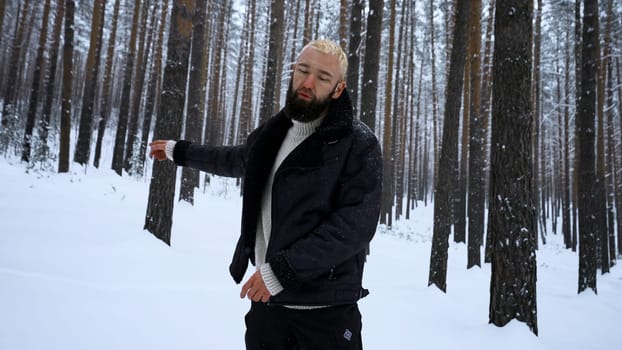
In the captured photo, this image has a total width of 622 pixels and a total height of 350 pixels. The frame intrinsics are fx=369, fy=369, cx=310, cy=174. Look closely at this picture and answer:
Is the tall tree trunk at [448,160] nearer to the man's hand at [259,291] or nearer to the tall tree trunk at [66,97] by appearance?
the man's hand at [259,291]

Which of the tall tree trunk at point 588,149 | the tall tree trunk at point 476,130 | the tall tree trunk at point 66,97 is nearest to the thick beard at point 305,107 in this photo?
the tall tree trunk at point 588,149

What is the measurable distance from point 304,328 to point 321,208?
51cm

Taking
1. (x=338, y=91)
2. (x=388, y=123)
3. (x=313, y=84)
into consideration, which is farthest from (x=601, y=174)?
(x=313, y=84)

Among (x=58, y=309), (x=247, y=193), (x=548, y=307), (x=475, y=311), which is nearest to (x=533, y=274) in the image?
(x=475, y=311)

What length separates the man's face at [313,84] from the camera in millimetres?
1661

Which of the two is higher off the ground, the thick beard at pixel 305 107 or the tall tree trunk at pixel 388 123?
the tall tree trunk at pixel 388 123

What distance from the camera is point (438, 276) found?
6.97 m

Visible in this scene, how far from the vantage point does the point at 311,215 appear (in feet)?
5.20

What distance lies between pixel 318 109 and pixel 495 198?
3583 mm

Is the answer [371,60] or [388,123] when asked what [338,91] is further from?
[388,123]

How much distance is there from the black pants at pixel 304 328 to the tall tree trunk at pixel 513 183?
11.2 feet

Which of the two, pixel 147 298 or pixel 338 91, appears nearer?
pixel 338 91

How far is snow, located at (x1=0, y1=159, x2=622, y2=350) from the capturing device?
2.97m

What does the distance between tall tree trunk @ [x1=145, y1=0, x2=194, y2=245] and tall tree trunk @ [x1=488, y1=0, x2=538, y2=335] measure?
4530 millimetres
